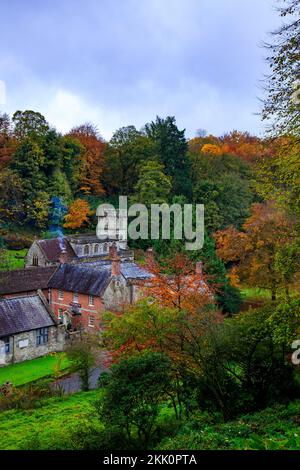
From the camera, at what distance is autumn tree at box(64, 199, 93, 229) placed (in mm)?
56375

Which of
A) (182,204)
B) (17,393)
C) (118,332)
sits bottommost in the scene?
(17,393)

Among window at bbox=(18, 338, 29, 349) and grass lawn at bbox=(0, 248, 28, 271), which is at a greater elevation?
grass lawn at bbox=(0, 248, 28, 271)

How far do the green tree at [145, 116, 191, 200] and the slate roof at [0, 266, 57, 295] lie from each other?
86.8ft

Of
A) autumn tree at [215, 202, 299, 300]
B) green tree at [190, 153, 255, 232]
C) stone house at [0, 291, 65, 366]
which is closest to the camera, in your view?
stone house at [0, 291, 65, 366]

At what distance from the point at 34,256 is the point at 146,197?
15.8 metres

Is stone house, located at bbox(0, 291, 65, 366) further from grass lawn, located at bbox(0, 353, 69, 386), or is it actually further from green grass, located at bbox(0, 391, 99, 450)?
green grass, located at bbox(0, 391, 99, 450)

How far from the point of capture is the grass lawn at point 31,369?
26.6m

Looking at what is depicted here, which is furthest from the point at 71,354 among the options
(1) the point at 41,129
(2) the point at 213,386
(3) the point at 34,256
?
(1) the point at 41,129

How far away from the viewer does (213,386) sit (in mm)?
15133

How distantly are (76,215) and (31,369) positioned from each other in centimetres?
3028

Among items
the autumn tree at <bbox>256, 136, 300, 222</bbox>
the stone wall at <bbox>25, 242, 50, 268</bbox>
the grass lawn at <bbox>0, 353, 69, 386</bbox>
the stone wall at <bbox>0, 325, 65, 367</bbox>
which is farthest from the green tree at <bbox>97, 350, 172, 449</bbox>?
the stone wall at <bbox>25, 242, 50, 268</bbox>

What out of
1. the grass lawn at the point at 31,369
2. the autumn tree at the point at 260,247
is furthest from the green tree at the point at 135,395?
the autumn tree at the point at 260,247

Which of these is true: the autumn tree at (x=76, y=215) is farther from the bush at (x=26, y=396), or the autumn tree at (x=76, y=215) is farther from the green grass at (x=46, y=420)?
the green grass at (x=46, y=420)

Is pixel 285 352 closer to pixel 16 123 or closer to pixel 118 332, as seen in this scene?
pixel 118 332
